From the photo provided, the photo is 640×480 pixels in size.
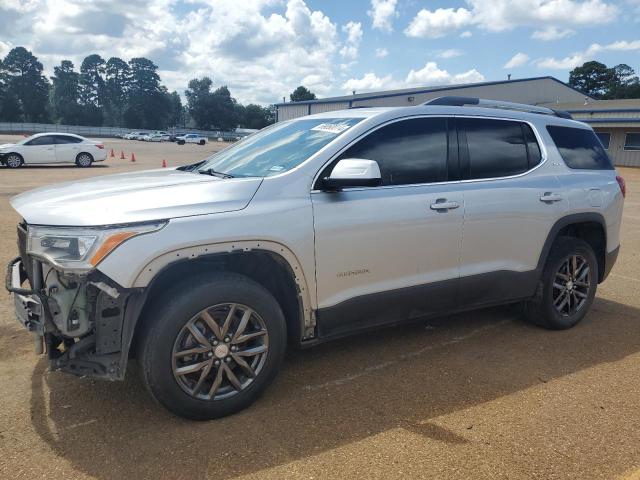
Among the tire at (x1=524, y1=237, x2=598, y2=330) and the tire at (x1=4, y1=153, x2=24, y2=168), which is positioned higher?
the tire at (x1=4, y1=153, x2=24, y2=168)

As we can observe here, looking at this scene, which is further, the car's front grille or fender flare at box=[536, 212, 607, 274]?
fender flare at box=[536, 212, 607, 274]

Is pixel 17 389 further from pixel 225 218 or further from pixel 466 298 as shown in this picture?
pixel 466 298

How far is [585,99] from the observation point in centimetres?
4847

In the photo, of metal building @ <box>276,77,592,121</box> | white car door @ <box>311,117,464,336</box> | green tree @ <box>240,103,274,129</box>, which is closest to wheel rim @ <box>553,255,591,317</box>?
white car door @ <box>311,117,464,336</box>

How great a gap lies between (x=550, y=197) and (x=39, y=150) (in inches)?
829

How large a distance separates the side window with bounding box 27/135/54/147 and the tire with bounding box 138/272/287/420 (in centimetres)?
2069

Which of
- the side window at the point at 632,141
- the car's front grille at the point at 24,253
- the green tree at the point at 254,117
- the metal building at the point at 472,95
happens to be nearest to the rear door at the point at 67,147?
the metal building at the point at 472,95

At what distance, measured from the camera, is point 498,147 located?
14.0 feet

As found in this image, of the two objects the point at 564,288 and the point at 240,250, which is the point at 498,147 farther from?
the point at 240,250

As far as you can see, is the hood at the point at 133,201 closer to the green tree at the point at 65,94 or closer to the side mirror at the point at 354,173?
the side mirror at the point at 354,173

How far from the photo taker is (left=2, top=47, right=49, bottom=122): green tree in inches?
3529

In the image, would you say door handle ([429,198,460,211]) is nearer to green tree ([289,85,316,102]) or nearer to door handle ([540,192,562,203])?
Result: door handle ([540,192,562,203])

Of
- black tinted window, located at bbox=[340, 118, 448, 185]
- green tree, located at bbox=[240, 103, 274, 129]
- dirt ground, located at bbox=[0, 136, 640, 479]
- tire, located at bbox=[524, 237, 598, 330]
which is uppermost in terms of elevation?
green tree, located at bbox=[240, 103, 274, 129]

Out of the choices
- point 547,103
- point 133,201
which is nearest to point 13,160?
point 133,201
